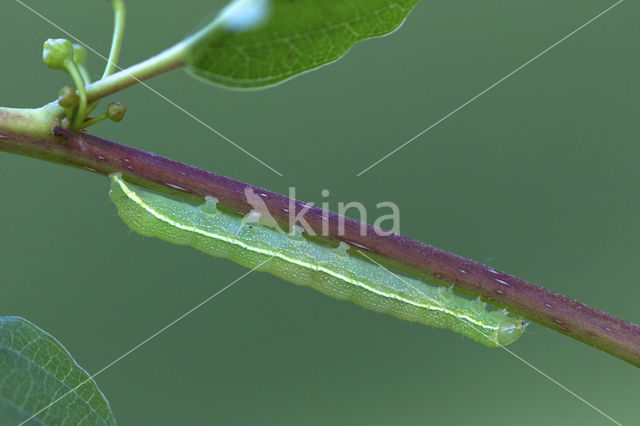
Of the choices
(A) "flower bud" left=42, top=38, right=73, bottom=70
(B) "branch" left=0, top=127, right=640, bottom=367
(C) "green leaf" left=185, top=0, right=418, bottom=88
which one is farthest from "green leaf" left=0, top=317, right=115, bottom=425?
(C) "green leaf" left=185, top=0, right=418, bottom=88

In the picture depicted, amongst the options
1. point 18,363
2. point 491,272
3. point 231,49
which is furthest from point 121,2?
point 491,272

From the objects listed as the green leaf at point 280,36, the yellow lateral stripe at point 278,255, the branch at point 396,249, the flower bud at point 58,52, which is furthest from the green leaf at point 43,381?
the yellow lateral stripe at point 278,255

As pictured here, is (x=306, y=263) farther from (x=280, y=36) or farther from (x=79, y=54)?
(x=280, y=36)

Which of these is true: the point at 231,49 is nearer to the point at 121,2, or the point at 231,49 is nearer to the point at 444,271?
the point at 121,2

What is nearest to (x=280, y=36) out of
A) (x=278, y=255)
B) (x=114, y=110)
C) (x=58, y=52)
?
(x=114, y=110)

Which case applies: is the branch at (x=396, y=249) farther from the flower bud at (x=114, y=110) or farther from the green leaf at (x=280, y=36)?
the green leaf at (x=280, y=36)

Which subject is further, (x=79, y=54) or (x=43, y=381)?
(x=79, y=54)
